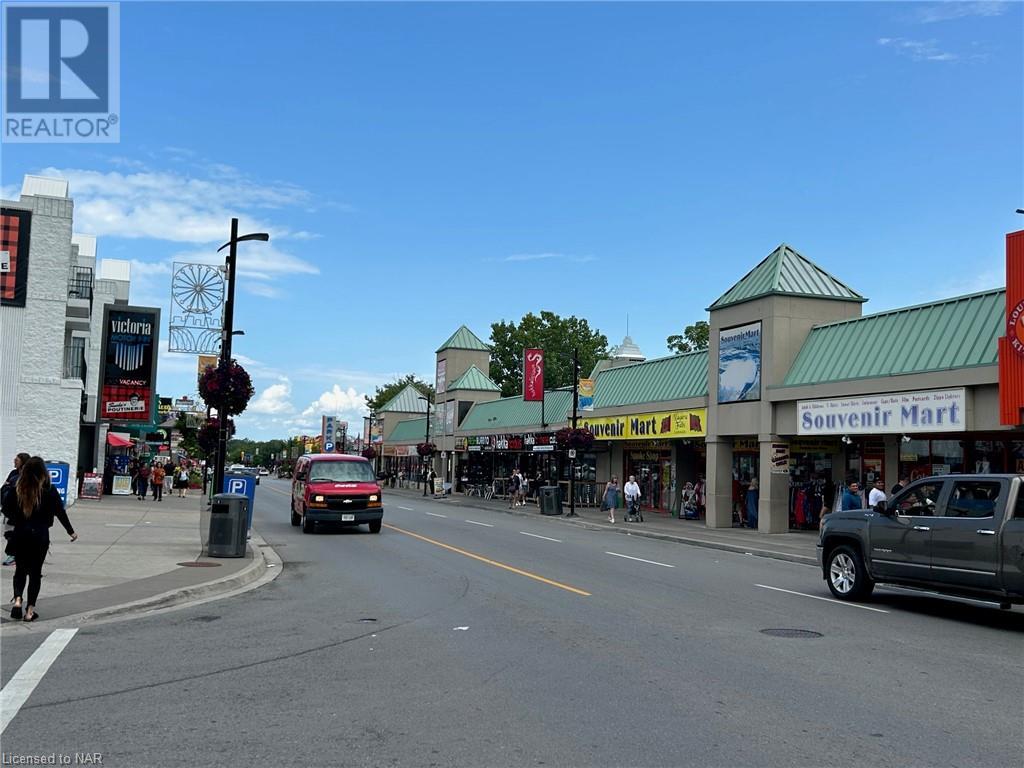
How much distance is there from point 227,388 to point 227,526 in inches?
172

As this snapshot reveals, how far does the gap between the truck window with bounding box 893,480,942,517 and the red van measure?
46.7 ft

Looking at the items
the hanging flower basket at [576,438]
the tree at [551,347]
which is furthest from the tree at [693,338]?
the hanging flower basket at [576,438]

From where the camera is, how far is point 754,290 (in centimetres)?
2920

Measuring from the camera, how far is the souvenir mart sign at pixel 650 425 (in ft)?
104

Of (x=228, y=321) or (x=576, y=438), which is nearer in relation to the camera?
(x=228, y=321)

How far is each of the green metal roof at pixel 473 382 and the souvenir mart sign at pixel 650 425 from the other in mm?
22545

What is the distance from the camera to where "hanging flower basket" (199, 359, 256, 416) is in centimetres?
1991

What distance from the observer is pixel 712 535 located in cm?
Result: 2678

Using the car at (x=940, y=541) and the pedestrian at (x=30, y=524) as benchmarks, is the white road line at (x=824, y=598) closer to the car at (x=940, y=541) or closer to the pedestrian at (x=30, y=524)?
the car at (x=940, y=541)

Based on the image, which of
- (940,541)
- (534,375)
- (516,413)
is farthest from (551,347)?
(940,541)

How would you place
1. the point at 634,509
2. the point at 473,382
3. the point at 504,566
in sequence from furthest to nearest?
the point at 473,382 → the point at 634,509 → the point at 504,566

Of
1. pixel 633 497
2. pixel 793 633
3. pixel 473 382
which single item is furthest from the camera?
pixel 473 382

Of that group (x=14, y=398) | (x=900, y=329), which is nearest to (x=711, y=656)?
(x=900, y=329)

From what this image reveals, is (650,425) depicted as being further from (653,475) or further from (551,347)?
(551,347)
